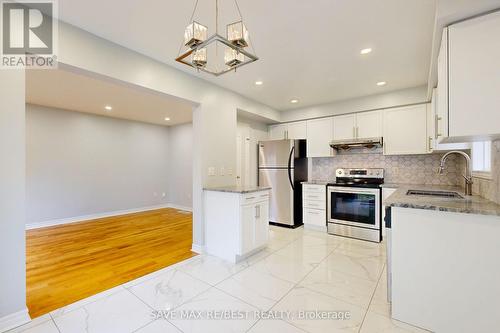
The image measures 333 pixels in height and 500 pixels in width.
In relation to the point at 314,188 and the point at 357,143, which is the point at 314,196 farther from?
the point at 357,143

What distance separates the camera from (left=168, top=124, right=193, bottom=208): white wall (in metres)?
6.10

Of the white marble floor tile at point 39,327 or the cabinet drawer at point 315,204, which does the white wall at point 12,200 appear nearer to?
the white marble floor tile at point 39,327

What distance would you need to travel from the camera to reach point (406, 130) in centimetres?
355

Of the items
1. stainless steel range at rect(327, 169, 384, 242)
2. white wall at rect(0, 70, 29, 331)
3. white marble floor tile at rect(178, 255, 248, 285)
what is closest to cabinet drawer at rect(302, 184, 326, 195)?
stainless steel range at rect(327, 169, 384, 242)

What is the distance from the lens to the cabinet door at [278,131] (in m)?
4.90

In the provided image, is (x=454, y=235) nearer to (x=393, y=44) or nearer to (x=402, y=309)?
(x=402, y=309)

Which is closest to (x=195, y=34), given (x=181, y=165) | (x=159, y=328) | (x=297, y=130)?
(x=159, y=328)

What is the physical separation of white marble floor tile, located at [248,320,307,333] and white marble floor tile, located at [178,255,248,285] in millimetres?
742

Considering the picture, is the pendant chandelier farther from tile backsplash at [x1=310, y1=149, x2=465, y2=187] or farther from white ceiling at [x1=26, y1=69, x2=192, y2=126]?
tile backsplash at [x1=310, y1=149, x2=465, y2=187]

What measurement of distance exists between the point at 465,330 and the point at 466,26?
6.72 feet

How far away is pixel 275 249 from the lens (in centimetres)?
316

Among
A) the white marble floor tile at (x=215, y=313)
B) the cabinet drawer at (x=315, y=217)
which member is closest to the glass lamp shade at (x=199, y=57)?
the white marble floor tile at (x=215, y=313)

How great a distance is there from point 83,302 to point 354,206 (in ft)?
12.3

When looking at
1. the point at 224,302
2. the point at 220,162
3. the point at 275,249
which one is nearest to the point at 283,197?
the point at 275,249
